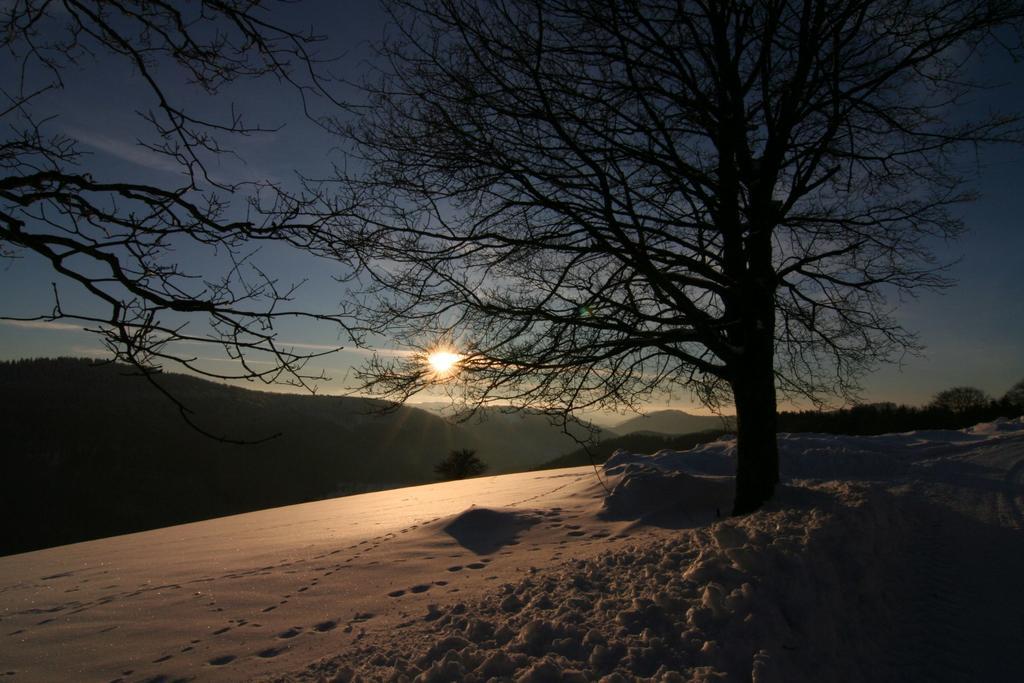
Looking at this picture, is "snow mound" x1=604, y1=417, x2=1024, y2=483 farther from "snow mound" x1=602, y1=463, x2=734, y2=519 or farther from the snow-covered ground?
the snow-covered ground

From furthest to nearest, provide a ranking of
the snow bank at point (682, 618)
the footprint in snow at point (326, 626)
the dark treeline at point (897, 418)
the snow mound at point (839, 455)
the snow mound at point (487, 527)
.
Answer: the dark treeline at point (897, 418), the snow mound at point (839, 455), the snow mound at point (487, 527), the footprint in snow at point (326, 626), the snow bank at point (682, 618)

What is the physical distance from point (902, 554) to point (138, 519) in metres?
109

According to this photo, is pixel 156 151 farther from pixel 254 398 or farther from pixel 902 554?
pixel 254 398

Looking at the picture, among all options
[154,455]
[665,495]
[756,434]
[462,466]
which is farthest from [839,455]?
[154,455]

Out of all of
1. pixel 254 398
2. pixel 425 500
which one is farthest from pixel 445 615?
pixel 254 398

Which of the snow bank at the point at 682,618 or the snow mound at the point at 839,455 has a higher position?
the snow mound at the point at 839,455

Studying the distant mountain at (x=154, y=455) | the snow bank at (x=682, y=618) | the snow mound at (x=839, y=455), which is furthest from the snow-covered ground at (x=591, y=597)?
the distant mountain at (x=154, y=455)

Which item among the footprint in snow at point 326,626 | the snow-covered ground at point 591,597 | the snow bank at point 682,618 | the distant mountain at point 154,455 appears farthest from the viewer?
the distant mountain at point 154,455

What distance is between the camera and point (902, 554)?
4.88 meters

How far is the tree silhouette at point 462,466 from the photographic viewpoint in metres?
22.9

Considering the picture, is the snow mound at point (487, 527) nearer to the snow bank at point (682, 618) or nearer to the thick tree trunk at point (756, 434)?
the snow bank at point (682, 618)

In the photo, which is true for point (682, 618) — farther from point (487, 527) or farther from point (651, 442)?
point (651, 442)

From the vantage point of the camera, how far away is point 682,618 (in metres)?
3.32

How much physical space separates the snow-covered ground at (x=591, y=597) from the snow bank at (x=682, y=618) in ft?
0.05
